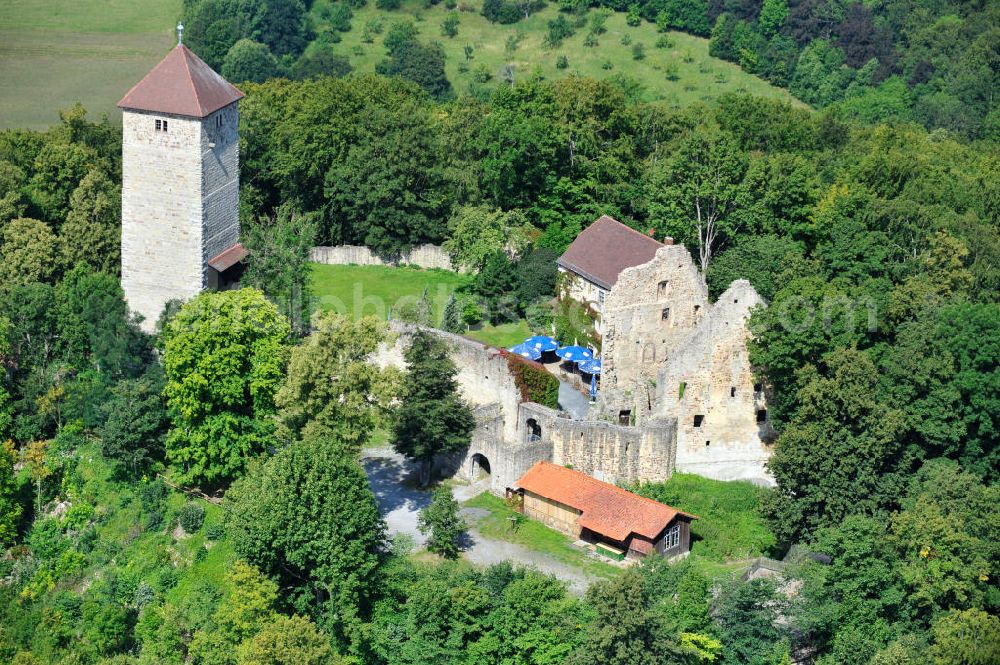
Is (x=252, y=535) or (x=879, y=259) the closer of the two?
(x=252, y=535)

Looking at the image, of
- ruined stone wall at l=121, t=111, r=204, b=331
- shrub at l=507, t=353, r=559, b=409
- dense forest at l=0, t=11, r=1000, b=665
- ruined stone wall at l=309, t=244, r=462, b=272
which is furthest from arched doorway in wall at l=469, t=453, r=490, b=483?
ruined stone wall at l=309, t=244, r=462, b=272

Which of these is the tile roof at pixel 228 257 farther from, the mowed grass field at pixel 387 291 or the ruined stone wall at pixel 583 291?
the ruined stone wall at pixel 583 291

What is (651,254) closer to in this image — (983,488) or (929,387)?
(929,387)

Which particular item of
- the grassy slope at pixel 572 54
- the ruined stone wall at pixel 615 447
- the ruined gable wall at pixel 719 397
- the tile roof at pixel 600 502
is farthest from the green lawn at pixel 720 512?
the grassy slope at pixel 572 54

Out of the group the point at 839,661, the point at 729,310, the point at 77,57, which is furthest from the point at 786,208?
the point at 77,57

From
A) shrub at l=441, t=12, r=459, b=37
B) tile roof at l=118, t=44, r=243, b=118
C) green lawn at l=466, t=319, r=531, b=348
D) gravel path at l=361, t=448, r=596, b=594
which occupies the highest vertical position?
tile roof at l=118, t=44, r=243, b=118

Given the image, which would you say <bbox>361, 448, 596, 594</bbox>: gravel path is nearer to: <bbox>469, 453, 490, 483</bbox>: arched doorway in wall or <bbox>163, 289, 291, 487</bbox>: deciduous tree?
<bbox>469, 453, 490, 483</bbox>: arched doorway in wall
